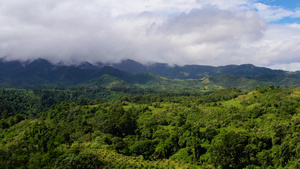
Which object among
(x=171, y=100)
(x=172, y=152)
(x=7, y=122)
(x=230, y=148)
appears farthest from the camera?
(x=171, y=100)

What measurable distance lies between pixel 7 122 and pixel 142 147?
94454 millimetres

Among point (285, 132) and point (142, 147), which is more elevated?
point (285, 132)

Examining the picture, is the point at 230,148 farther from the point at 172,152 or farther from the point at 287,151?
the point at 172,152

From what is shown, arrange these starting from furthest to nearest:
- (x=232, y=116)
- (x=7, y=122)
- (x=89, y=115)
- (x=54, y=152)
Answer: (x=89, y=115), (x=7, y=122), (x=232, y=116), (x=54, y=152)

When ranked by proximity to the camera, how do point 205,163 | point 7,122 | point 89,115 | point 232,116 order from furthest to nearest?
1. point 89,115
2. point 7,122
3. point 232,116
4. point 205,163

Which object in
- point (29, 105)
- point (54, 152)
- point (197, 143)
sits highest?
point (54, 152)

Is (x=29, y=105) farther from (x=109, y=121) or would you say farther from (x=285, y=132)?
(x=285, y=132)

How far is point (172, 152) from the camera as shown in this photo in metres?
63.1

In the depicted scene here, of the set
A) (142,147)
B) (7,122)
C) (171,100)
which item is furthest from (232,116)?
(7,122)

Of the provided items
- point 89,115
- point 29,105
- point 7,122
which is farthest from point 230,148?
point 29,105

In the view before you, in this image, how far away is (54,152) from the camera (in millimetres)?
39094

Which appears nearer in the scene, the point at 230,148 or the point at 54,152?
the point at 54,152

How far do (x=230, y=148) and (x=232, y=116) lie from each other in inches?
2015

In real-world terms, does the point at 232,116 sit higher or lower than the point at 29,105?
higher
